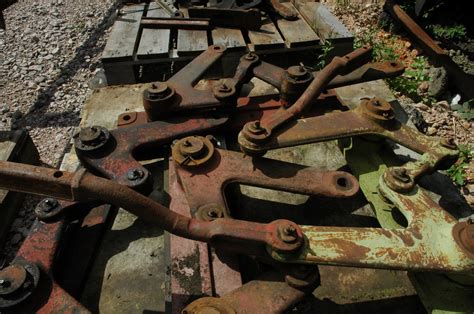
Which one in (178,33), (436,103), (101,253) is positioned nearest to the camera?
(101,253)

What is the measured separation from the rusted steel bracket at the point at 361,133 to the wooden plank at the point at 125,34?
1540 millimetres

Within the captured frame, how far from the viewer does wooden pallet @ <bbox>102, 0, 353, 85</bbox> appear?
2.62 m

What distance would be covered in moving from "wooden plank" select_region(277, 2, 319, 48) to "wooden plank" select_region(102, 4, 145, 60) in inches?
46.5

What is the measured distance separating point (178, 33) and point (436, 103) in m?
2.36

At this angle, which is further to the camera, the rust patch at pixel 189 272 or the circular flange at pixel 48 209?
the circular flange at pixel 48 209

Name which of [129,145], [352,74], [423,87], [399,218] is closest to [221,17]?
[352,74]

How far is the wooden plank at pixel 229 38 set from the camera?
106 inches

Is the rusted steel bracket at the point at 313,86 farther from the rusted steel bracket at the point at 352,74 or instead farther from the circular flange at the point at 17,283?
the circular flange at the point at 17,283

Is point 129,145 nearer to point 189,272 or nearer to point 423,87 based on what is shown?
point 189,272

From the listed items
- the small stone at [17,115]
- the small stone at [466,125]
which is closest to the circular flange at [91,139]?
the small stone at [17,115]

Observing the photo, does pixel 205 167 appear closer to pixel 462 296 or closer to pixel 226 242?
pixel 226 242

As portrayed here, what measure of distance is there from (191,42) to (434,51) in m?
2.34

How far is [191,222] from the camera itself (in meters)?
1.11

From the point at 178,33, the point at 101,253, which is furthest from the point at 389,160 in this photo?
the point at 178,33
